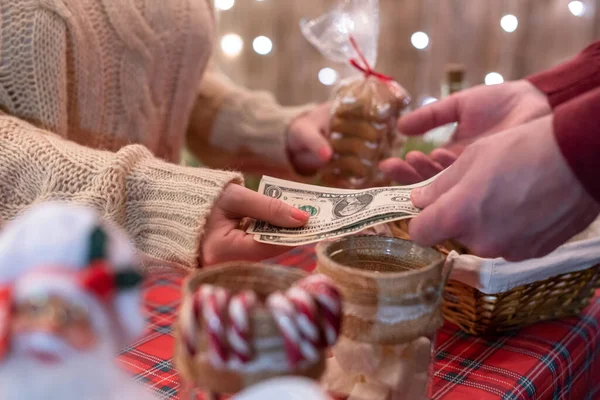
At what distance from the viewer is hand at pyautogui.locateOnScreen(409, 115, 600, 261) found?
0.45 m

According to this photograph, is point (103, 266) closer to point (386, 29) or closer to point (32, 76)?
point (32, 76)

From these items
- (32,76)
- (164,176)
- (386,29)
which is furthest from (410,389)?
(386,29)

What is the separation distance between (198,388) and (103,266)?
11 cm

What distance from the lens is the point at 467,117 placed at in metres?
0.91

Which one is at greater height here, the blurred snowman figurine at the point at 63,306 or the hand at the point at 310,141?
the blurred snowman figurine at the point at 63,306

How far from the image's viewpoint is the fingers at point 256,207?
587 millimetres

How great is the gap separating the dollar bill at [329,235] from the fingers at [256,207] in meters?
0.02

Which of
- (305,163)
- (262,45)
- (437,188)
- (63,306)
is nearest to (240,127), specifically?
(305,163)

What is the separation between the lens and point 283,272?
38 centimetres

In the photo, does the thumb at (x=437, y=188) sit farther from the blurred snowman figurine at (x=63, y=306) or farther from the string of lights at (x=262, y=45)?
the string of lights at (x=262, y=45)

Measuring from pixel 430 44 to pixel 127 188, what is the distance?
5.26 ft

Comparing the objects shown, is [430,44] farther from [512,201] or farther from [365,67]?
[512,201]

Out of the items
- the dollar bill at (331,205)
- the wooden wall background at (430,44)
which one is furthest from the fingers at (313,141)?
the wooden wall background at (430,44)

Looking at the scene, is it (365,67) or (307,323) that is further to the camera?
(365,67)
